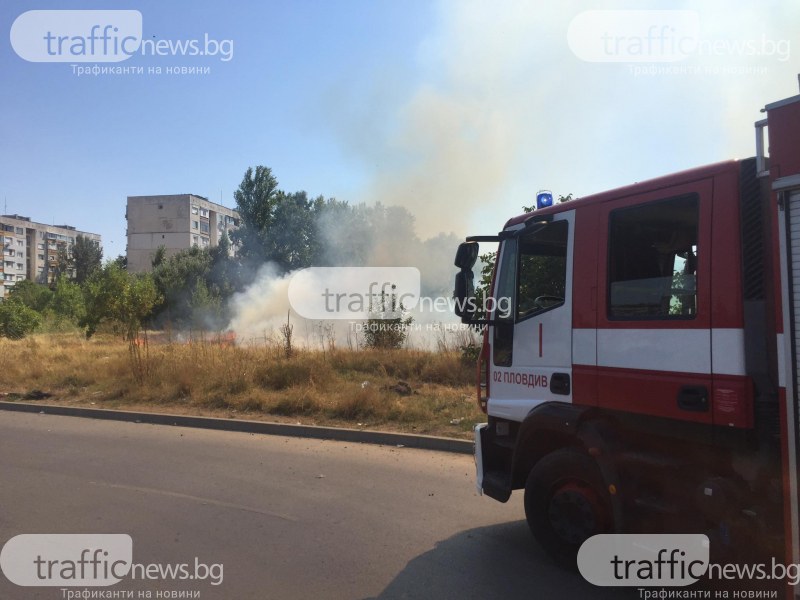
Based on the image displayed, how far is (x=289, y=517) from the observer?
4.46m

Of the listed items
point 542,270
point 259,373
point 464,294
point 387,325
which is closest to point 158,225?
point 387,325

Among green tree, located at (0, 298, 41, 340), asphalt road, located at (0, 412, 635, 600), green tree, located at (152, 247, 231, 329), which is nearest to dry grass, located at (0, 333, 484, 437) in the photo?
asphalt road, located at (0, 412, 635, 600)

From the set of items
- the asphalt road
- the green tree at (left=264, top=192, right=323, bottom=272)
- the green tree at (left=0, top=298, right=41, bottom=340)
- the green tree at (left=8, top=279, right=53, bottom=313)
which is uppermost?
the green tree at (left=264, top=192, right=323, bottom=272)

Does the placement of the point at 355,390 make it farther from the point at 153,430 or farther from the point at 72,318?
the point at 72,318

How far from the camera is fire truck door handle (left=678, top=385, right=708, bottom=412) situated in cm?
265

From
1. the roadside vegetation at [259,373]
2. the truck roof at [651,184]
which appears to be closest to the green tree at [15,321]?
the roadside vegetation at [259,373]

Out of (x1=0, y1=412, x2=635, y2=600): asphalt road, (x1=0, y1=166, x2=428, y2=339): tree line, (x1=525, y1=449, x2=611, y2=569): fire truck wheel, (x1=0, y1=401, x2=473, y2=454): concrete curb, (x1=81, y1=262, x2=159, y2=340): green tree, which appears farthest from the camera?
(x1=0, y1=166, x2=428, y2=339): tree line

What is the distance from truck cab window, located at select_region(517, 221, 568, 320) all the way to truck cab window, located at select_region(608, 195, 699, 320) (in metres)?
0.41

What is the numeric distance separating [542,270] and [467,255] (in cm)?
53

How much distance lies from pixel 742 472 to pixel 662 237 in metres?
1.24

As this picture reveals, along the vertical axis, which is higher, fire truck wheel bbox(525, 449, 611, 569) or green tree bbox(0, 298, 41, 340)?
green tree bbox(0, 298, 41, 340)

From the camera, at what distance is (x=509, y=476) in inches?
151

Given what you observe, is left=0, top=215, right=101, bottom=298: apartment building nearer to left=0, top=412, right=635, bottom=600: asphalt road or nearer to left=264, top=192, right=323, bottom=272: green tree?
left=264, top=192, right=323, bottom=272: green tree

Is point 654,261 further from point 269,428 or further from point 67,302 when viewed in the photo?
point 67,302
